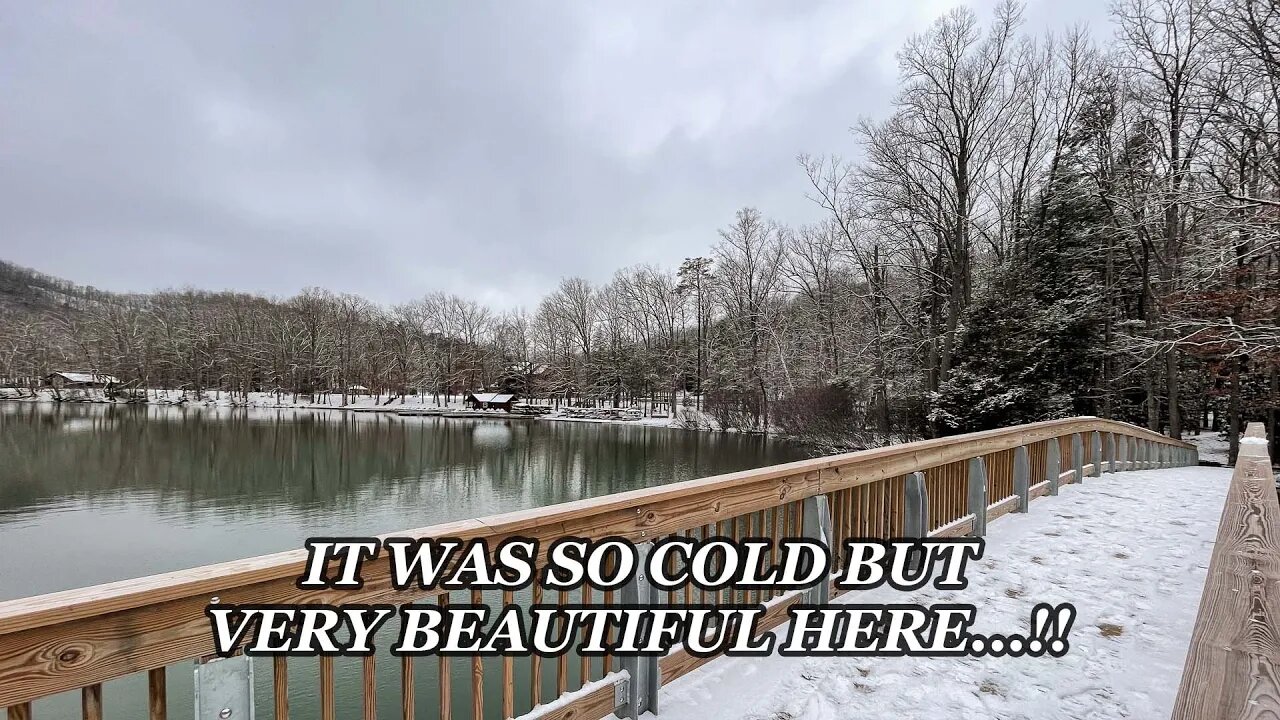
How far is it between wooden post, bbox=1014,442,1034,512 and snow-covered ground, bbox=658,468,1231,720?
2.52 ft

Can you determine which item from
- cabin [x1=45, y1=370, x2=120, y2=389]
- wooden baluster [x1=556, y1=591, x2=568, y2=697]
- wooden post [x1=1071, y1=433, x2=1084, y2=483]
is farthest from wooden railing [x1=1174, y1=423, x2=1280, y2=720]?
cabin [x1=45, y1=370, x2=120, y2=389]

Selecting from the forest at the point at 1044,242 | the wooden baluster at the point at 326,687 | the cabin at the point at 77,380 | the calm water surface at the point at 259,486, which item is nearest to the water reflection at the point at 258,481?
the calm water surface at the point at 259,486

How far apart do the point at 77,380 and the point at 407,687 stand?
78.0 meters

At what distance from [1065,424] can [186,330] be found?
74546mm

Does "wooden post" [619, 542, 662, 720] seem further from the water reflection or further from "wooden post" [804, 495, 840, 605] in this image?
the water reflection

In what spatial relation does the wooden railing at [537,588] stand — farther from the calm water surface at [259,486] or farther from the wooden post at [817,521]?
the calm water surface at [259,486]

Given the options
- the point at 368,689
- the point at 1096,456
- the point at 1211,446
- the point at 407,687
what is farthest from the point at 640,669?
the point at 1211,446

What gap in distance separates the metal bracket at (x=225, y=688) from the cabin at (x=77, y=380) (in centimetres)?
7401

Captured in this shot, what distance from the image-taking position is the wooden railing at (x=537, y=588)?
1.14 metres

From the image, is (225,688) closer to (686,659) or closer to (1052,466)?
(686,659)

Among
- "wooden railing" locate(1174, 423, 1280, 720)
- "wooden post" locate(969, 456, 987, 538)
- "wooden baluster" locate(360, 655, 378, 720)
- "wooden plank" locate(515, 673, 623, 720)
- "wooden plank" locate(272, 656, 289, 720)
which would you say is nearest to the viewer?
"wooden railing" locate(1174, 423, 1280, 720)

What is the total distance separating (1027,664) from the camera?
2.68 m

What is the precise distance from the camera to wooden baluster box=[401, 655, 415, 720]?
1782 mm

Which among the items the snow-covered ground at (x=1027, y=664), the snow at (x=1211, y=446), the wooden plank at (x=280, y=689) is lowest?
the snow at (x=1211, y=446)
